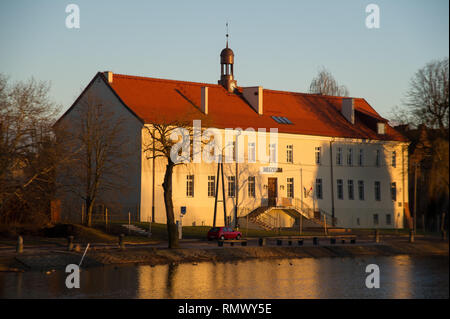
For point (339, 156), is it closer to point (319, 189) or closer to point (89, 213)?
point (319, 189)

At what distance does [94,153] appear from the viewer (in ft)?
205

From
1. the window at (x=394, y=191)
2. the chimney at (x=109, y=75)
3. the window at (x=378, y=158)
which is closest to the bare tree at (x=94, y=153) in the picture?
the chimney at (x=109, y=75)

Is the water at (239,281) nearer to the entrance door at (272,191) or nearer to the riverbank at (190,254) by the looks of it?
the riverbank at (190,254)

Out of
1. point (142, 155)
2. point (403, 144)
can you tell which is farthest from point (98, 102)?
point (403, 144)

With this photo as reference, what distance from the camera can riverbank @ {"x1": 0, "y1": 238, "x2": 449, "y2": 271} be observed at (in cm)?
3819

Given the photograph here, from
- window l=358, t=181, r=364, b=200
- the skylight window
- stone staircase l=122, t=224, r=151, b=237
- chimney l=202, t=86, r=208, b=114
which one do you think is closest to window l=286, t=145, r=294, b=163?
the skylight window

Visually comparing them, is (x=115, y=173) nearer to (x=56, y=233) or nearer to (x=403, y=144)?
(x=56, y=233)

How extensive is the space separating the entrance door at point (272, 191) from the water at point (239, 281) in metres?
27.4

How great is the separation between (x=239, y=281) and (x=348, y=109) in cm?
4874

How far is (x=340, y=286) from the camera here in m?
32.9

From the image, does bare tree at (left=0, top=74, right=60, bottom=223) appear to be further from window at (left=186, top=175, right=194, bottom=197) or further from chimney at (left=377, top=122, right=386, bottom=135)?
chimney at (left=377, top=122, right=386, bottom=135)

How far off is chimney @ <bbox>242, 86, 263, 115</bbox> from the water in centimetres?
3150
